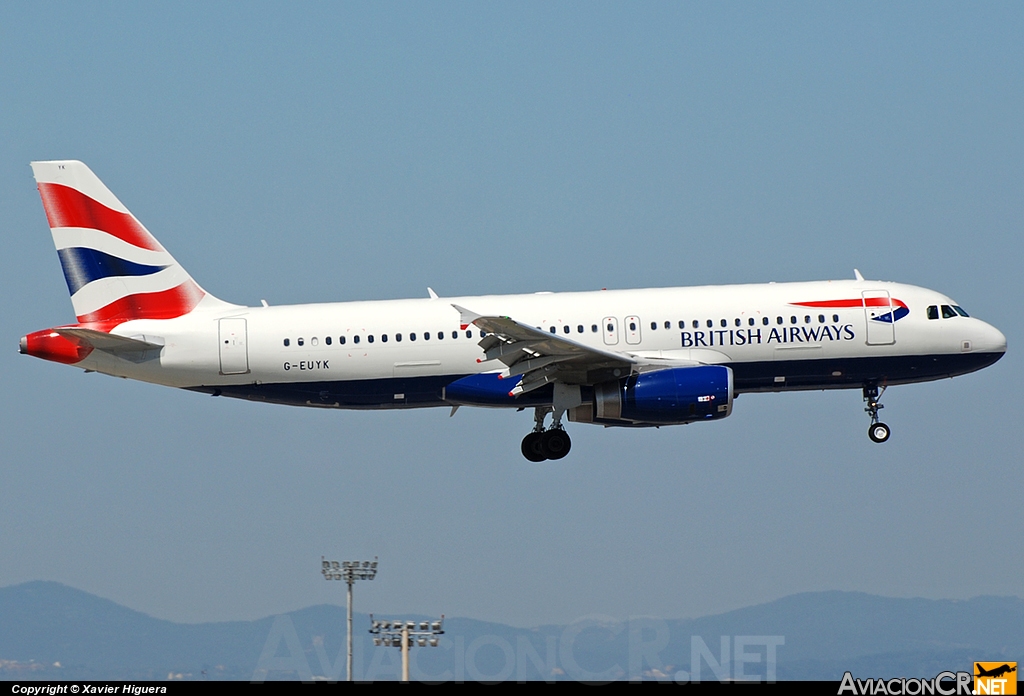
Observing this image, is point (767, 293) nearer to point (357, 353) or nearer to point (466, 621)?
point (357, 353)

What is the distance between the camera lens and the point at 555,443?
43.0 metres

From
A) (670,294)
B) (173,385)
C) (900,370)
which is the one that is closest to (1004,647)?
(900,370)

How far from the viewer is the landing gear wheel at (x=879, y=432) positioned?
1689 inches

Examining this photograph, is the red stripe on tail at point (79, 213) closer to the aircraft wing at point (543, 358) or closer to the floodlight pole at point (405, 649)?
the aircraft wing at point (543, 358)

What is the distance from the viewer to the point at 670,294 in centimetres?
4162

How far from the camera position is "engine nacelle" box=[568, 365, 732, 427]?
39.2 meters

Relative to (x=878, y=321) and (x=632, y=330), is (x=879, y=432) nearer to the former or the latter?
(x=878, y=321)

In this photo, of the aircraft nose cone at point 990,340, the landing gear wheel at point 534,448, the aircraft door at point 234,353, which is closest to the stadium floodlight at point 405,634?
the landing gear wheel at point 534,448

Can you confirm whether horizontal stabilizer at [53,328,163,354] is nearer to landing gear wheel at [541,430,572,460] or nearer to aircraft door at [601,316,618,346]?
landing gear wheel at [541,430,572,460]

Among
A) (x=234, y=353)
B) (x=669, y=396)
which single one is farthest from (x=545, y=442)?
(x=234, y=353)

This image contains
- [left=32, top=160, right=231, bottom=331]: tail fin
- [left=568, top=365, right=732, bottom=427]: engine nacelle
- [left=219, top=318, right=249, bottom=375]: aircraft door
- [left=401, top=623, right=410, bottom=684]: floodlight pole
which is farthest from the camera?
[left=32, top=160, right=231, bottom=331]: tail fin

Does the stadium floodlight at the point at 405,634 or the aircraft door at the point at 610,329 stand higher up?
the aircraft door at the point at 610,329

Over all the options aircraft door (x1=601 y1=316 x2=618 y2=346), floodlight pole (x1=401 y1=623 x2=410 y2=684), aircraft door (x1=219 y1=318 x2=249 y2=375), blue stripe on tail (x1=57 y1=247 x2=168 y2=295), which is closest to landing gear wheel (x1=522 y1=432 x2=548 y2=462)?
aircraft door (x1=601 y1=316 x2=618 y2=346)

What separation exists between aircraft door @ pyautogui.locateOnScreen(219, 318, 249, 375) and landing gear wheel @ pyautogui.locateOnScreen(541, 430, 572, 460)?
9.46 metres
